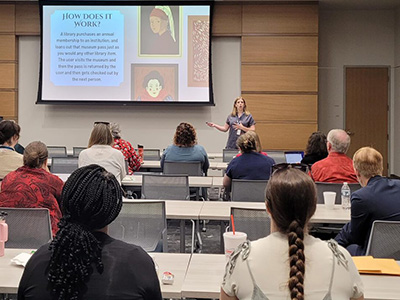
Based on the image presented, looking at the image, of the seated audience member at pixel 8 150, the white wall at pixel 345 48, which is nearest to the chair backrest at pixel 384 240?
→ the seated audience member at pixel 8 150

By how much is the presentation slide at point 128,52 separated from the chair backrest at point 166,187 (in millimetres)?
5037

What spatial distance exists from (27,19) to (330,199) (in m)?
7.99

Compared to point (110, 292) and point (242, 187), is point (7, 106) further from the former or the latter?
point (110, 292)

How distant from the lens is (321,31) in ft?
33.9

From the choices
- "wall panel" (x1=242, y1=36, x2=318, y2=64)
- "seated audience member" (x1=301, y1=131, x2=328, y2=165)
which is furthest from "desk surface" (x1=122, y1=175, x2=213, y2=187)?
"wall panel" (x1=242, y1=36, x2=318, y2=64)

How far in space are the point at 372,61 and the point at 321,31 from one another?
47.6 inches

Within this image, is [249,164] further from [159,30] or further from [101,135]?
[159,30]

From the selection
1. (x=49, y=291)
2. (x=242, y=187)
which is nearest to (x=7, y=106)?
(x=242, y=187)

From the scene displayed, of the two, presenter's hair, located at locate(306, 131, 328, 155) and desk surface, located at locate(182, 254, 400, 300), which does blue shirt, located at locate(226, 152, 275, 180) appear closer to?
presenter's hair, located at locate(306, 131, 328, 155)

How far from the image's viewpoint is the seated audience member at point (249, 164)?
15.1 ft

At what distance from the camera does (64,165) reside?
5.78 m

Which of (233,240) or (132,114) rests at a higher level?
(132,114)

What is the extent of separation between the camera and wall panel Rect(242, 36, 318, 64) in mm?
9727

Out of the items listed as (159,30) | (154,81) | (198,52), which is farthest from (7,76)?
(198,52)
